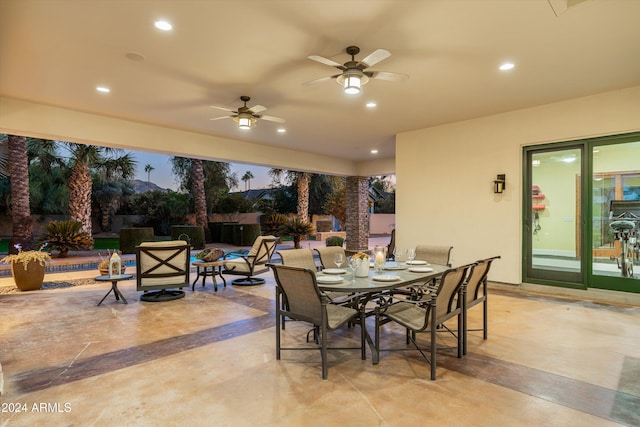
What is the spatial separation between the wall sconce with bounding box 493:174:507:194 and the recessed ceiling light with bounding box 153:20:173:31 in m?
5.74

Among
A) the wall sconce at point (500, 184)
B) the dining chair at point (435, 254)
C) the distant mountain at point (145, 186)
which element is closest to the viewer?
the dining chair at point (435, 254)

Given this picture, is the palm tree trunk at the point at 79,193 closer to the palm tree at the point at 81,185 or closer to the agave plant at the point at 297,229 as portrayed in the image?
the palm tree at the point at 81,185

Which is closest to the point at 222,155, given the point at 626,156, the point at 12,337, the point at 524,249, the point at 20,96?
the point at 20,96

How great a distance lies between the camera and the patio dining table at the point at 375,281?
2.98m

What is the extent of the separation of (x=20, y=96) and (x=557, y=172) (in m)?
9.09

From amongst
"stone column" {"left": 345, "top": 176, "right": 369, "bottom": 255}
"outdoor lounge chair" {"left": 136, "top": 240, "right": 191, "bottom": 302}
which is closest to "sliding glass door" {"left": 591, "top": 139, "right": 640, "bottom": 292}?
"outdoor lounge chair" {"left": 136, "top": 240, "right": 191, "bottom": 302}

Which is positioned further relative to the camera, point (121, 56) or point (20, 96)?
point (20, 96)

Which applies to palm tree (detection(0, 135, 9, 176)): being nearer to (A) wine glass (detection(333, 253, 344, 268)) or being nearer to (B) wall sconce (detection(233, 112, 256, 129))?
(B) wall sconce (detection(233, 112, 256, 129))

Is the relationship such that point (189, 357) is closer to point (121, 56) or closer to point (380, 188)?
point (121, 56)

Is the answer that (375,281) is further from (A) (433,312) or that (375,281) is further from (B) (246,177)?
(B) (246,177)

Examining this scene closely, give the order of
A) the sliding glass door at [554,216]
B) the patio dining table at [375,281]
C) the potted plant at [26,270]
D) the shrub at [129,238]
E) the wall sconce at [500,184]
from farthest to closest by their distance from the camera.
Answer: the shrub at [129,238] < the wall sconce at [500,184] < the potted plant at [26,270] < the sliding glass door at [554,216] < the patio dining table at [375,281]

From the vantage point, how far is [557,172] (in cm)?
590

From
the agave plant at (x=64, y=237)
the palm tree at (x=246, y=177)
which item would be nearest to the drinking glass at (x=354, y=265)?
the agave plant at (x=64, y=237)

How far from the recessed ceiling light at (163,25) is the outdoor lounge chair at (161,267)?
312cm
